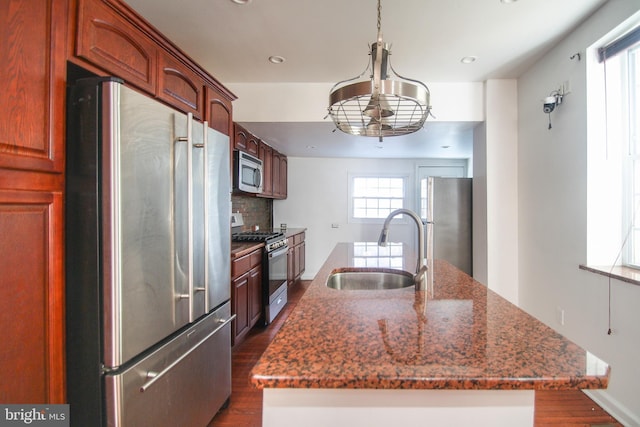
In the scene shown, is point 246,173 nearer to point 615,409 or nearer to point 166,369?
point 166,369

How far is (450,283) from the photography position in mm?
1484

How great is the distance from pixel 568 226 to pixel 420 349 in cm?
224

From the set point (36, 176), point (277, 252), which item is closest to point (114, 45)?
point (36, 176)

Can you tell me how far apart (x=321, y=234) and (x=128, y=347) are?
Result: 461 cm

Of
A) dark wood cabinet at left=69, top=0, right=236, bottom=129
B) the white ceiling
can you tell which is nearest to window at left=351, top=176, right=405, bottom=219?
the white ceiling

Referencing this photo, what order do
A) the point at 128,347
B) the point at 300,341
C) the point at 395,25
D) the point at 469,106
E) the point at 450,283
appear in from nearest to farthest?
the point at 300,341 → the point at 128,347 → the point at 450,283 → the point at 395,25 → the point at 469,106

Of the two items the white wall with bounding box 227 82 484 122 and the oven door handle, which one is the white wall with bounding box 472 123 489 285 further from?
the oven door handle

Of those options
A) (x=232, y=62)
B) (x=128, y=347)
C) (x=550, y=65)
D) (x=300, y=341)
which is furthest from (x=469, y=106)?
Answer: (x=128, y=347)

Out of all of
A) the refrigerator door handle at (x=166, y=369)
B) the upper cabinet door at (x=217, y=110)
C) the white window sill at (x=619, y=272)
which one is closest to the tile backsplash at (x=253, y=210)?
the upper cabinet door at (x=217, y=110)

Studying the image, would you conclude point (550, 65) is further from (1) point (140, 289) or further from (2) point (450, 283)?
(1) point (140, 289)

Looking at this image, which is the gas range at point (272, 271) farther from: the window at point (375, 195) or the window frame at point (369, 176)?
the window at point (375, 195)

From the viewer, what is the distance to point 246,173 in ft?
11.3

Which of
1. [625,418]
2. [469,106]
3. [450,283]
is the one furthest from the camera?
[469,106]

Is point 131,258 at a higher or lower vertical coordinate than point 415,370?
higher
